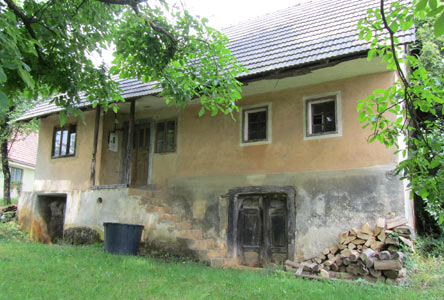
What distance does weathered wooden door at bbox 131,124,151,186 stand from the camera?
39.5 feet

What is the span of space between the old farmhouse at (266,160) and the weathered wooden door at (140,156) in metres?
0.05

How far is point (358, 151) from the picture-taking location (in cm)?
835

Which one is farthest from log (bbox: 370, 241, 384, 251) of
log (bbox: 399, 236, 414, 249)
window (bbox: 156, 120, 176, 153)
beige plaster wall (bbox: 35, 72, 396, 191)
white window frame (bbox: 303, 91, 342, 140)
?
window (bbox: 156, 120, 176, 153)

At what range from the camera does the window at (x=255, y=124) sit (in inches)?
386

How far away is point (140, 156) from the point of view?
1233 cm

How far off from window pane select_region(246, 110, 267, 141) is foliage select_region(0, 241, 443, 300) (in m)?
3.67

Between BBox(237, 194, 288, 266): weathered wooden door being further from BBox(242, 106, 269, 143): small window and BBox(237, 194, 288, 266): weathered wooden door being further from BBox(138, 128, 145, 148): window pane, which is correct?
BBox(138, 128, 145, 148): window pane

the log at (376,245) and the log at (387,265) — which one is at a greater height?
the log at (376,245)

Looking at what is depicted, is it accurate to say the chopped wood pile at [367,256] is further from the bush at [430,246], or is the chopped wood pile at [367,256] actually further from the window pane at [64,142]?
the window pane at [64,142]

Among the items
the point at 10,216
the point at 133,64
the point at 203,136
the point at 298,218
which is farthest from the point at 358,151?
the point at 10,216

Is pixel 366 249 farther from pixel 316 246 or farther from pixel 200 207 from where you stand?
pixel 200 207

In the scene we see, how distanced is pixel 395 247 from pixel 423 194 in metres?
4.37

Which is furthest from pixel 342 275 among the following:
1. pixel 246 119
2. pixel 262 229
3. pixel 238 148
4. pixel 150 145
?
pixel 150 145

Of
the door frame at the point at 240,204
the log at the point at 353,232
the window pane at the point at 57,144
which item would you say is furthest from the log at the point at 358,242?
the window pane at the point at 57,144
